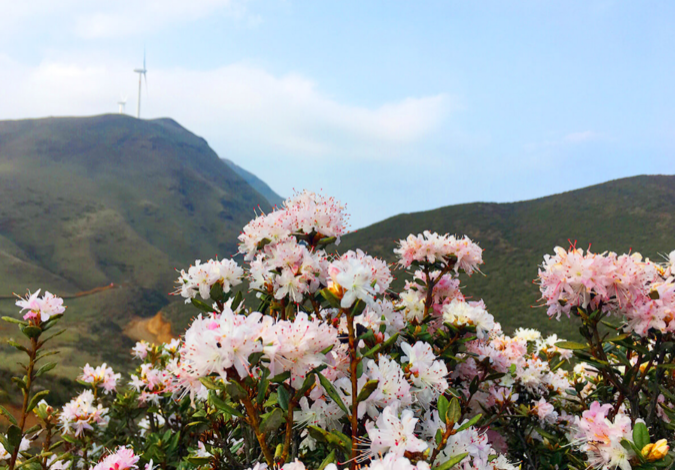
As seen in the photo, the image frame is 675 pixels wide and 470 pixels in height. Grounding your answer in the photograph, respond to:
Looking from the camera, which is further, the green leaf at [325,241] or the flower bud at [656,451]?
the green leaf at [325,241]

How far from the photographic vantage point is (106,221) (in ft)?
171

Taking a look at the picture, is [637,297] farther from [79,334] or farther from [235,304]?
[79,334]

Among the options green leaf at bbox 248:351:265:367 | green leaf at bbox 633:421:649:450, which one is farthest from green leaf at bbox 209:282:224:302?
green leaf at bbox 633:421:649:450

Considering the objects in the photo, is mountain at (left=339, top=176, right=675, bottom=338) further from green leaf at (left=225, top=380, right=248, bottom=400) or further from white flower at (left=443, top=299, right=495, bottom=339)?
green leaf at (left=225, top=380, right=248, bottom=400)

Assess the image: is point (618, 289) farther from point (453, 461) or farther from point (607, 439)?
point (453, 461)

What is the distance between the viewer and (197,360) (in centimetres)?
115

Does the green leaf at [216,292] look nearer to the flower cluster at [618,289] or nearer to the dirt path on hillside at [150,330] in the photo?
the flower cluster at [618,289]

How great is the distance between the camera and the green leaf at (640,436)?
4.63 feet

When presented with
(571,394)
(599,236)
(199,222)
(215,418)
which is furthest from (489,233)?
(199,222)

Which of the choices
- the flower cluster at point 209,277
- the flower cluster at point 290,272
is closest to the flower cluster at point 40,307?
the flower cluster at point 209,277

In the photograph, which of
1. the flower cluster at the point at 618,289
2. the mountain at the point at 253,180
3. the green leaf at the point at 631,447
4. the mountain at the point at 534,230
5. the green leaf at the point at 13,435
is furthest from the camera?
the mountain at the point at 253,180

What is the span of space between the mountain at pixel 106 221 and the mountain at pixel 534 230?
1651 cm

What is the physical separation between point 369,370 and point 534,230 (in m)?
26.5

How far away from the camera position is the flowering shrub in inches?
49.9
